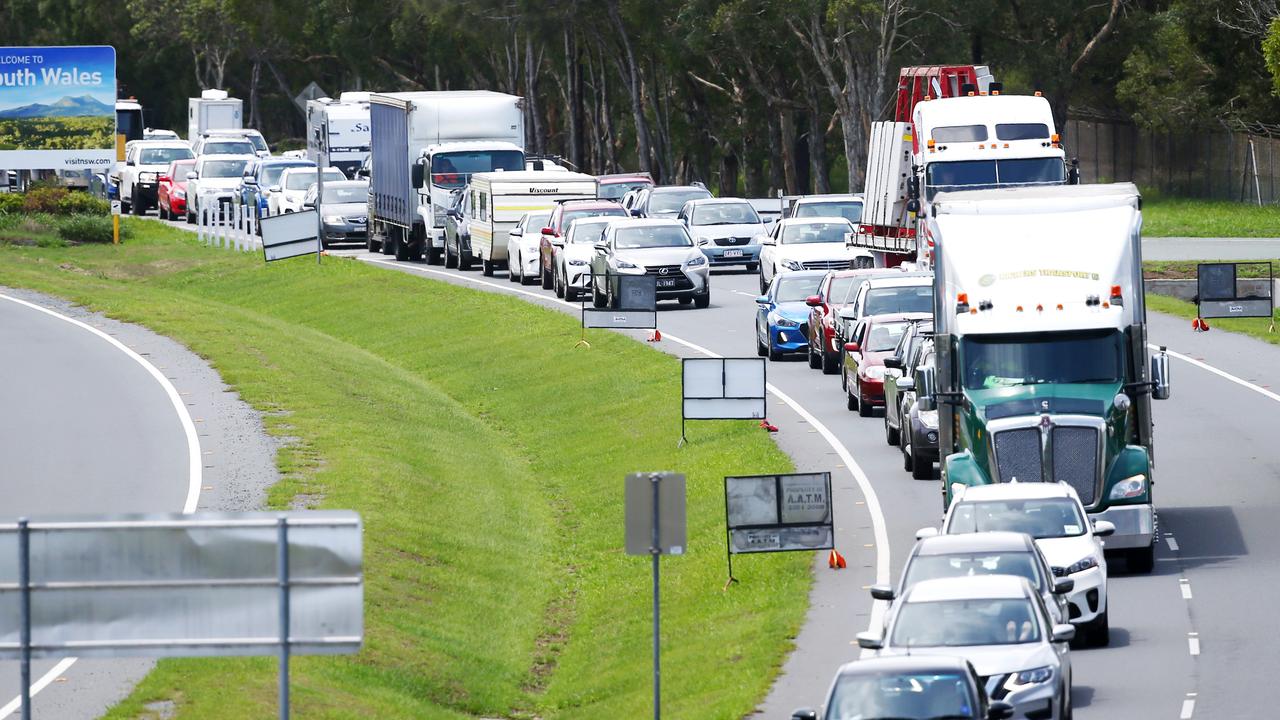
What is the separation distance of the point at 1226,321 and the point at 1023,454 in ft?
68.9

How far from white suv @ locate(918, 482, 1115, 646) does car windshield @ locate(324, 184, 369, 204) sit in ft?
144

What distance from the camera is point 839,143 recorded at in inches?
3593

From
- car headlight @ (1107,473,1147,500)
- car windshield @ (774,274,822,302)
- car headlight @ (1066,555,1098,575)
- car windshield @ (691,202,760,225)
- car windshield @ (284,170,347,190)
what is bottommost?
car headlight @ (1066,555,1098,575)

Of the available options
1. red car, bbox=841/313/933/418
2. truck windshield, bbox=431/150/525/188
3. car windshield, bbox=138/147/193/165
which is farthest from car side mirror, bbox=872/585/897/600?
car windshield, bbox=138/147/193/165

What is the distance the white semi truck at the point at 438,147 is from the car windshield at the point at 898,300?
72.0ft

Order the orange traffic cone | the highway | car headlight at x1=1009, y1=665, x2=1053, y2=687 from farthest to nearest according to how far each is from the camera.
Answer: the orange traffic cone < the highway < car headlight at x1=1009, y1=665, x2=1053, y2=687

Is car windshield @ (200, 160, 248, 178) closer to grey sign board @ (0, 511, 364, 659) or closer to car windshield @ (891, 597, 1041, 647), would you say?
car windshield @ (891, 597, 1041, 647)

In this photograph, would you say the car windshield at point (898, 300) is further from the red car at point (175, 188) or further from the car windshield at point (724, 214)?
the red car at point (175, 188)

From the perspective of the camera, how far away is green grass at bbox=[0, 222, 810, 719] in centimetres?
1955

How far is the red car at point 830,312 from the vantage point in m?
33.7

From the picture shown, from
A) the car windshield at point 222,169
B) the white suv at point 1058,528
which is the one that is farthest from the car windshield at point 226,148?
the white suv at point 1058,528

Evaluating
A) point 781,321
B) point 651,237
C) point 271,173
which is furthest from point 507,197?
point 271,173

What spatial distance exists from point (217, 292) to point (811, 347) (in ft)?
75.5

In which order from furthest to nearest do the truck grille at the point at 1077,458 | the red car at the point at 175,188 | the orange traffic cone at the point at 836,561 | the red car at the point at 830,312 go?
1. the red car at the point at 175,188
2. the red car at the point at 830,312
3. the orange traffic cone at the point at 836,561
4. the truck grille at the point at 1077,458
